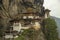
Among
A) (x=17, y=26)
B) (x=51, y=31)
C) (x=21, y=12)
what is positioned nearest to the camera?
(x=51, y=31)

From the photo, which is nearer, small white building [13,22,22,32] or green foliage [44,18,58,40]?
green foliage [44,18,58,40]

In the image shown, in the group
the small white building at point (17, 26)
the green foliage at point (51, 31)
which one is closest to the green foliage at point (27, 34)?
the small white building at point (17, 26)

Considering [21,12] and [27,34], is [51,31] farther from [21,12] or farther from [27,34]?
[21,12]

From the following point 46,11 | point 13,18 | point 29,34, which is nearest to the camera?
point 29,34

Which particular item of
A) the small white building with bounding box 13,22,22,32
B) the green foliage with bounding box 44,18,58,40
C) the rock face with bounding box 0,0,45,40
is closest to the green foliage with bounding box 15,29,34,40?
the small white building with bounding box 13,22,22,32

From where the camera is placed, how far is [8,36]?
28.0 metres

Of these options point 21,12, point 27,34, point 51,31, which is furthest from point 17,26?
point 51,31

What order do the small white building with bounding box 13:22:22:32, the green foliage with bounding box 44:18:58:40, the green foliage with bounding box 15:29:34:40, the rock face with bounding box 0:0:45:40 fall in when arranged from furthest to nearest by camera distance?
1. the rock face with bounding box 0:0:45:40
2. the small white building with bounding box 13:22:22:32
3. the green foliage with bounding box 44:18:58:40
4. the green foliage with bounding box 15:29:34:40

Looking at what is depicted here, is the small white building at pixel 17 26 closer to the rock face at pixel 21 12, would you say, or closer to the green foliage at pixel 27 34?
the rock face at pixel 21 12

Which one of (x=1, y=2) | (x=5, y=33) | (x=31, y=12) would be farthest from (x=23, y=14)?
(x=5, y=33)

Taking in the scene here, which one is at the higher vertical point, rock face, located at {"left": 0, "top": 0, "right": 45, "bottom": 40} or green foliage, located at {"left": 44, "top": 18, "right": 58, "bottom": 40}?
rock face, located at {"left": 0, "top": 0, "right": 45, "bottom": 40}

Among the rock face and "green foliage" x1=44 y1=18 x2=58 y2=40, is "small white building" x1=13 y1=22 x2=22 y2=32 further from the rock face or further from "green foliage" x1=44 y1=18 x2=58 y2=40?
"green foliage" x1=44 y1=18 x2=58 y2=40

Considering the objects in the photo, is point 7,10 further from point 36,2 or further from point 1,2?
point 36,2

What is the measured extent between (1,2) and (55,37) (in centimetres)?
805
